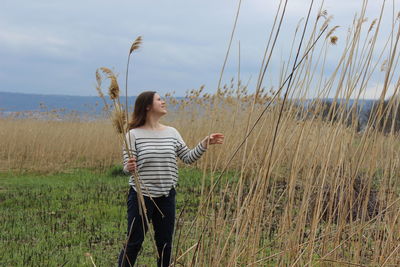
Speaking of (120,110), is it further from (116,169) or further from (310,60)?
(116,169)

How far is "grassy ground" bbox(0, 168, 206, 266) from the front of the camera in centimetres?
362

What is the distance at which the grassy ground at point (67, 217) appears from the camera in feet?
11.9

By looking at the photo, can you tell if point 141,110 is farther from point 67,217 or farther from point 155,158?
point 67,217

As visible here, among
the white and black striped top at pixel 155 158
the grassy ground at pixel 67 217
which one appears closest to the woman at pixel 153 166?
the white and black striped top at pixel 155 158

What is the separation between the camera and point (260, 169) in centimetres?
157

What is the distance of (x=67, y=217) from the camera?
5.00 metres

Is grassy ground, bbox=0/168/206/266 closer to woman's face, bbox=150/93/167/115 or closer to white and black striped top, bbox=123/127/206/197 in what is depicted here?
white and black striped top, bbox=123/127/206/197

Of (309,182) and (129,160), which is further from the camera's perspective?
(309,182)

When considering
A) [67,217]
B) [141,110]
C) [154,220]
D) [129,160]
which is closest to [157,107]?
[141,110]

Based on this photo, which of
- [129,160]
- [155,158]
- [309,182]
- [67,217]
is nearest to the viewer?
[129,160]

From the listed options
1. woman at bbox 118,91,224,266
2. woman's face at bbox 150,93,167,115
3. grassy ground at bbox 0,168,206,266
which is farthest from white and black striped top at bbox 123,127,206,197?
grassy ground at bbox 0,168,206,266

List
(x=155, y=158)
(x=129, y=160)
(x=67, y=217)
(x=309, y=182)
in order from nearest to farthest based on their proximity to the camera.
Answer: (x=129, y=160) < (x=309, y=182) < (x=155, y=158) < (x=67, y=217)

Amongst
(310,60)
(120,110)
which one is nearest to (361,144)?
Result: (310,60)

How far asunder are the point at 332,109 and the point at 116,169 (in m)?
6.36
